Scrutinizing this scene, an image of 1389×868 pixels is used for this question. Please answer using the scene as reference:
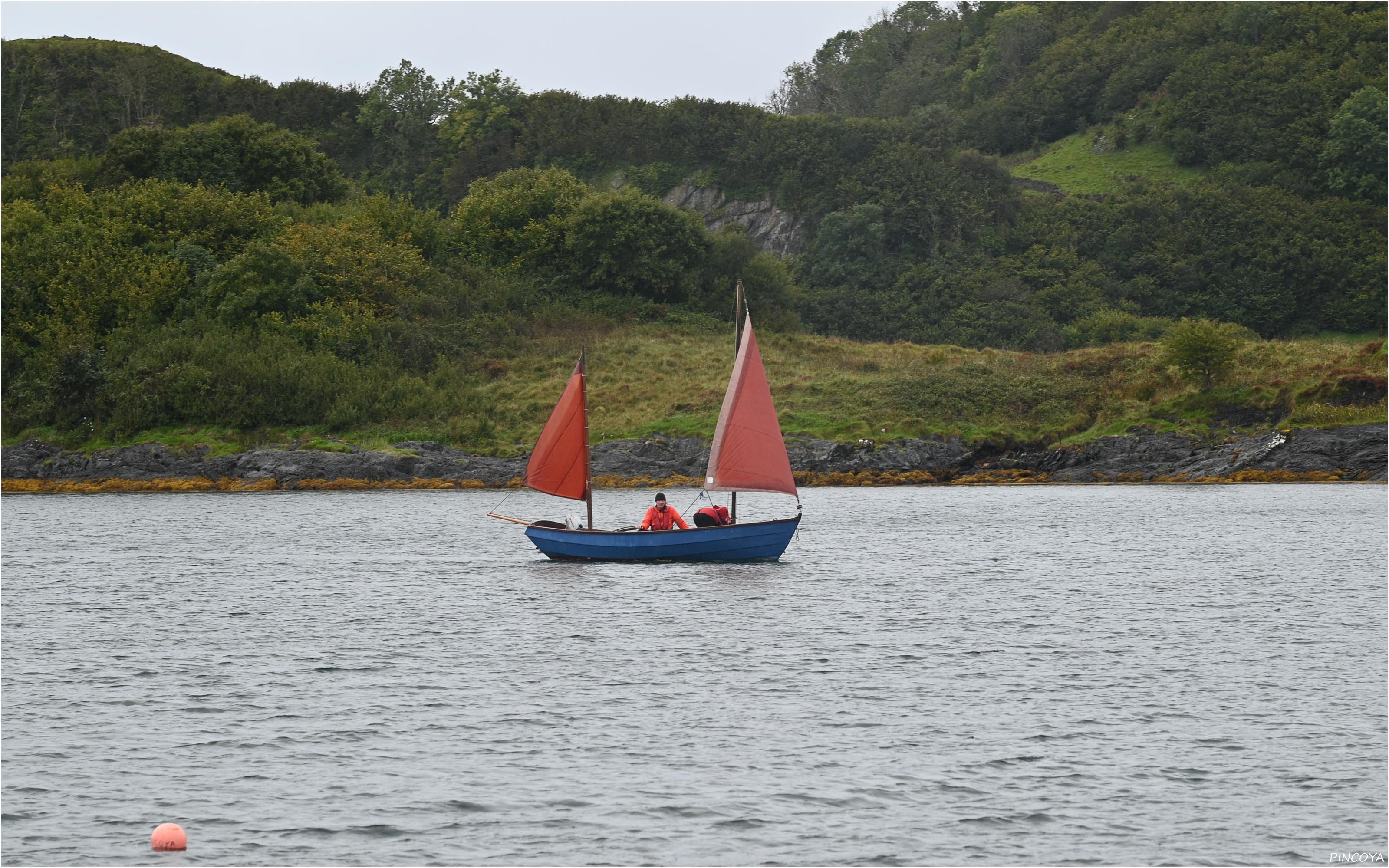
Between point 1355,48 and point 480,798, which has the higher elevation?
point 1355,48

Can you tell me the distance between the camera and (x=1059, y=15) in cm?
19862

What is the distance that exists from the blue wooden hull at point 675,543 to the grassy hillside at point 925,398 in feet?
124

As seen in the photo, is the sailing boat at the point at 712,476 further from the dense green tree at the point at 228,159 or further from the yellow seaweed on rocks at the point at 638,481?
the dense green tree at the point at 228,159

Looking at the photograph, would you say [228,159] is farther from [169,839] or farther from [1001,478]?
[169,839]

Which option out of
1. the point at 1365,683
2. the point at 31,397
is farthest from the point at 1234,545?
the point at 31,397

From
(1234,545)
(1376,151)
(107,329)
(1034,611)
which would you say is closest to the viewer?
(1034,611)

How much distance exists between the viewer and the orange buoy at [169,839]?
16.8 m

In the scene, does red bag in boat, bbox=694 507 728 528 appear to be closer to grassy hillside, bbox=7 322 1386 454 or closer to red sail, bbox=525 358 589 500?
red sail, bbox=525 358 589 500

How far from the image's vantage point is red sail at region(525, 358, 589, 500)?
42.6m

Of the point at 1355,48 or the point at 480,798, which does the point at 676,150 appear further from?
the point at 480,798

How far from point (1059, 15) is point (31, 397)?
159 metres

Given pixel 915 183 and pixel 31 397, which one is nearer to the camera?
pixel 31 397

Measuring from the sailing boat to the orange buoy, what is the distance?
23850mm

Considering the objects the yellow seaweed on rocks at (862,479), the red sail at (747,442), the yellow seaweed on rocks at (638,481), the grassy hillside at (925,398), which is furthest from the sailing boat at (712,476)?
the grassy hillside at (925,398)
